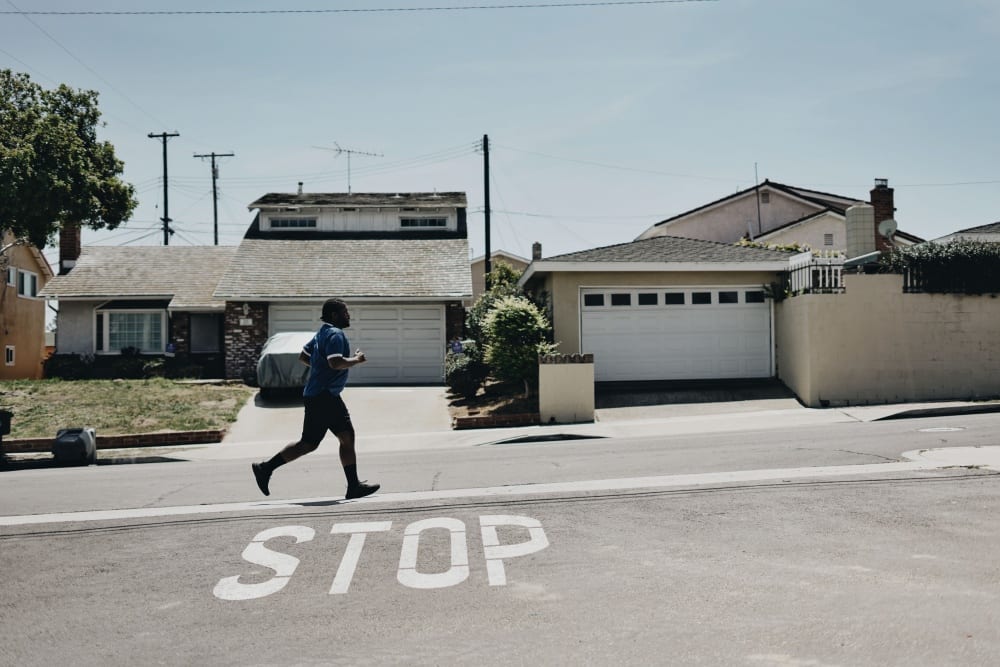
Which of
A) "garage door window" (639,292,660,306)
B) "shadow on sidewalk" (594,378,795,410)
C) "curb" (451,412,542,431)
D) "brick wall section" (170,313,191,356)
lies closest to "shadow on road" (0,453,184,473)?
"curb" (451,412,542,431)

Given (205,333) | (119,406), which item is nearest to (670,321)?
(119,406)

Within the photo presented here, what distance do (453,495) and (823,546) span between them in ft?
11.2

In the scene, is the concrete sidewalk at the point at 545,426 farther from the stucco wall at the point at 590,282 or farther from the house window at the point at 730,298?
the house window at the point at 730,298

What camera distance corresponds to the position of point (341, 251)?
30031 mm

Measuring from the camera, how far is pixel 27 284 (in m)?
37.3

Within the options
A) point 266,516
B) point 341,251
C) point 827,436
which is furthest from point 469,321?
point 266,516

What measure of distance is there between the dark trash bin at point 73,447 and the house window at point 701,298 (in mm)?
13118

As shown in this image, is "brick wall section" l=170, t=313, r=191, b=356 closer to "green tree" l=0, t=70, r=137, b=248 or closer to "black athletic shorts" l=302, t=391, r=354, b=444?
"green tree" l=0, t=70, r=137, b=248

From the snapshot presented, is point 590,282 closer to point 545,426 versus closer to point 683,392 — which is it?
point 683,392

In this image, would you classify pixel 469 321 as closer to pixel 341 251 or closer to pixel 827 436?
pixel 341 251

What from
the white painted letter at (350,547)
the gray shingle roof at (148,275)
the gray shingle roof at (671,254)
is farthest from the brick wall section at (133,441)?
the gray shingle roof at (148,275)

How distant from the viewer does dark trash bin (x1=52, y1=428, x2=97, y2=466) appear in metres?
14.4

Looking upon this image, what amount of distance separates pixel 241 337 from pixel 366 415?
8.38 meters

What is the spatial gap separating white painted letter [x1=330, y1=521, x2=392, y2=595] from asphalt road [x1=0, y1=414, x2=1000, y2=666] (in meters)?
0.03
